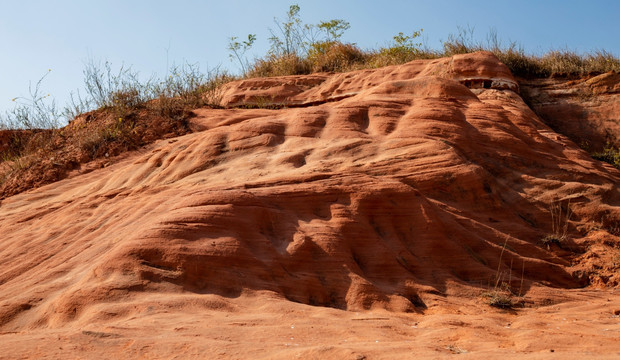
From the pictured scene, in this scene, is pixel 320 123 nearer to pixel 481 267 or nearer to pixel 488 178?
pixel 488 178

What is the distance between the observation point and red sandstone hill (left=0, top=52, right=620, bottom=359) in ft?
12.1

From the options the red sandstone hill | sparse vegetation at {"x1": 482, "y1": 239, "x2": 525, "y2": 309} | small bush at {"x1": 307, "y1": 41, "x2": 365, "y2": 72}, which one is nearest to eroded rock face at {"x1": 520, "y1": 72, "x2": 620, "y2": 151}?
the red sandstone hill

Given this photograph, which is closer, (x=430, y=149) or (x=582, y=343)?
(x=582, y=343)

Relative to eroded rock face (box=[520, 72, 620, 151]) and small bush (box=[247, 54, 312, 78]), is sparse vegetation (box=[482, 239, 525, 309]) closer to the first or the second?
eroded rock face (box=[520, 72, 620, 151])

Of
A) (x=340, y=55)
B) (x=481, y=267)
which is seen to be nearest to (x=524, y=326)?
(x=481, y=267)

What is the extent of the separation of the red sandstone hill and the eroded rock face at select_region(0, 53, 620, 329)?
20 millimetres

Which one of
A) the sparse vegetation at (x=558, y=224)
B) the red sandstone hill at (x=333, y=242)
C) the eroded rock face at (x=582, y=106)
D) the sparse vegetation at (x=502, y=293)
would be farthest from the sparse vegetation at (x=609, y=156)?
the sparse vegetation at (x=502, y=293)

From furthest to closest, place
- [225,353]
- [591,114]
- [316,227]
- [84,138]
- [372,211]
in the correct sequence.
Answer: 1. [591,114]
2. [84,138]
3. [372,211]
4. [316,227]
5. [225,353]

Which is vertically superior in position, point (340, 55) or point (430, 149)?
point (340, 55)

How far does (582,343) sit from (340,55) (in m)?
11.1

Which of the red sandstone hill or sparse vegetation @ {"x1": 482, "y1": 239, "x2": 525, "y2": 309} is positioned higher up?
the red sandstone hill

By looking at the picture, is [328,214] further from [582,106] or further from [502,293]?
[582,106]

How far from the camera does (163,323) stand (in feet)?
12.1

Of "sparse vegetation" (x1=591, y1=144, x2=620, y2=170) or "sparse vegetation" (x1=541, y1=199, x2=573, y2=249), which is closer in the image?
"sparse vegetation" (x1=541, y1=199, x2=573, y2=249)
